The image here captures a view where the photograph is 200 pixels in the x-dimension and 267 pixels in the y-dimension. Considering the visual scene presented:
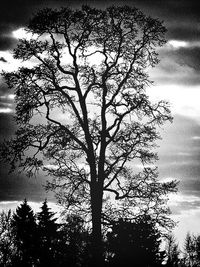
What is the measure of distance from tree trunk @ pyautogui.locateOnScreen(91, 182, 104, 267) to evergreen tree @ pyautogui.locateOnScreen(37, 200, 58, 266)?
4.39 metres

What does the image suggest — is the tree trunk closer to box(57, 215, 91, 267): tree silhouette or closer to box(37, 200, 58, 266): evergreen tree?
box(57, 215, 91, 267): tree silhouette

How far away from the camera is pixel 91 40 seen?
16.7m

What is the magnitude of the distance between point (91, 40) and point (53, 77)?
2.25 m

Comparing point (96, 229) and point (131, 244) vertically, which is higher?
point (96, 229)

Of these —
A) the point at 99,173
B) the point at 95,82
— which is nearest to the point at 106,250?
the point at 99,173

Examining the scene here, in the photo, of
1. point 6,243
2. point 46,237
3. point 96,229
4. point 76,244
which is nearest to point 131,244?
point 96,229

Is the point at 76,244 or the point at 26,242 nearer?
the point at 76,244

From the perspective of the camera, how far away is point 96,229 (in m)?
15.3

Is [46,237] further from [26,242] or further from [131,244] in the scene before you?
[131,244]

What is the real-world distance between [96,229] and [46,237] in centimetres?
1867

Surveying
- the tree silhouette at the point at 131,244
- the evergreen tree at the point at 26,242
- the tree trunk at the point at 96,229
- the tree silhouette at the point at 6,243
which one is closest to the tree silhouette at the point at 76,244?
the tree trunk at the point at 96,229

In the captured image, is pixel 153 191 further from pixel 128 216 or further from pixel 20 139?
pixel 20 139

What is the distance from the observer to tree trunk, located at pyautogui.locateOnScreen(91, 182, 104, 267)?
570 inches

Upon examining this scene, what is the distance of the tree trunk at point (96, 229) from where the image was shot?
14.5 meters
